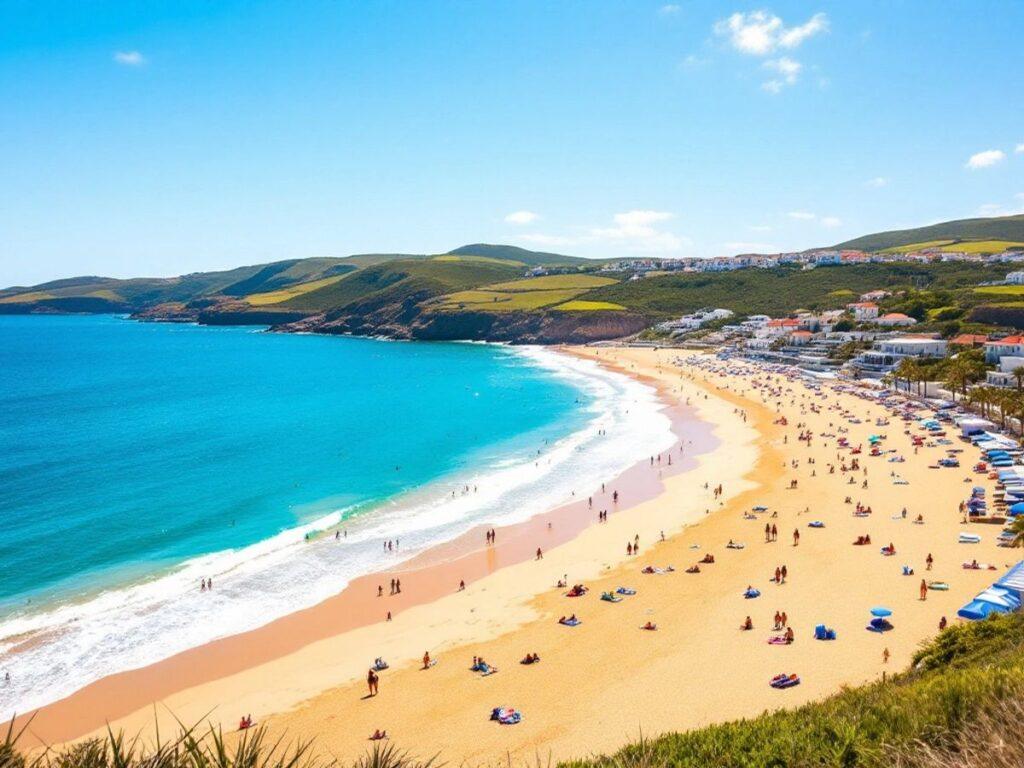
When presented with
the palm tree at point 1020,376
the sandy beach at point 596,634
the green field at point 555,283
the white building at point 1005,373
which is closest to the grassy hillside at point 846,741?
the sandy beach at point 596,634

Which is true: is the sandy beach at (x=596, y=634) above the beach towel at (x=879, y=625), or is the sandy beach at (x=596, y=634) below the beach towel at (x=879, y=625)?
below

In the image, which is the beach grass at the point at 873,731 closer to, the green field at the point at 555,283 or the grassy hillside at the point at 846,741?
the grassy hillside at the point at 846,741

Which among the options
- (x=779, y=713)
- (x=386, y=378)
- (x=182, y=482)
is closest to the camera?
(x=779, y=713)

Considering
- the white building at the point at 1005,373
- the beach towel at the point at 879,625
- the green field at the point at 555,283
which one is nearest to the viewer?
the beach towel at the point at 879,625

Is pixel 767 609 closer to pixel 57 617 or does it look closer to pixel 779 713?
pixel 779 713

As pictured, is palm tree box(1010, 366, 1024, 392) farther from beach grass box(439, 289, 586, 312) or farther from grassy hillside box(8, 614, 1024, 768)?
beach grass box(439, 289, 586, 312)

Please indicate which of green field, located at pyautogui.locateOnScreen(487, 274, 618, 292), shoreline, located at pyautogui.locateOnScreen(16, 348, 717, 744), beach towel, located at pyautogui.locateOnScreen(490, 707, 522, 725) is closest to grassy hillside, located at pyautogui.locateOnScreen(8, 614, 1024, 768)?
beach towel, located at pyautogui.locateOnScreen(490, 707, 522, 725)

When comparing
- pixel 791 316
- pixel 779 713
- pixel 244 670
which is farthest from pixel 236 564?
pixel 791 316

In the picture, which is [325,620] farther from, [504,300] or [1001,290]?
[504,300]
